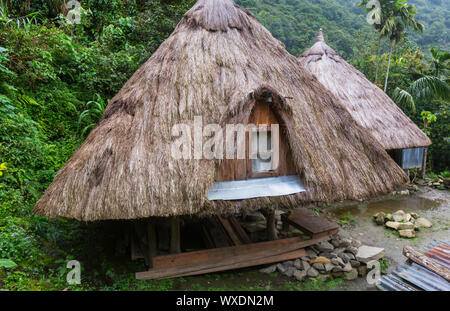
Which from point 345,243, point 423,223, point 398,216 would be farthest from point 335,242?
point 423,223

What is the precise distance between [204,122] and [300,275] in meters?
3.85

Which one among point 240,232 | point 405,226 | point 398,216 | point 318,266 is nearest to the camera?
point 318,266

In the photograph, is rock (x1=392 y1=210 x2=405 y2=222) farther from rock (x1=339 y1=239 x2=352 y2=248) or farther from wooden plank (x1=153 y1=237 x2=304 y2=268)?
wooden plank (x1=153 y1=237 x2=304 y2=268)

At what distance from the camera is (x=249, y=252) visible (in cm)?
639

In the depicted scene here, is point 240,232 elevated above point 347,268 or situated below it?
above

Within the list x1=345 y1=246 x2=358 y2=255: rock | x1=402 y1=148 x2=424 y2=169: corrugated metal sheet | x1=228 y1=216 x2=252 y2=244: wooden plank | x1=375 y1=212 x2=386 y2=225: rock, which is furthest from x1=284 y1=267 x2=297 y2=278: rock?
x1=402 y1=148 x2=424 y2=169: corrugated metal sheet

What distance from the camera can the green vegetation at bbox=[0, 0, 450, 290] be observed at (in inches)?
212

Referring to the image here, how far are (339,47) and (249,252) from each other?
82.2 feet

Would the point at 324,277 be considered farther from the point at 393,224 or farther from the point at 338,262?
the point at 393,224

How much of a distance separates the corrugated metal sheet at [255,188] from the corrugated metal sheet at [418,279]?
2.31m

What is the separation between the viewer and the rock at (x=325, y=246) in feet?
23.5

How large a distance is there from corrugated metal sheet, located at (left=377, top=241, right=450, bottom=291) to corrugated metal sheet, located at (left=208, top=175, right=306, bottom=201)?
2309mm

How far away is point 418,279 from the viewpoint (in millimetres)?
5090

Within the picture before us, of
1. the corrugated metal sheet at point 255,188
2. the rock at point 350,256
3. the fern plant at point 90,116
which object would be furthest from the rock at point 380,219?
the fern plant at point 90,116
